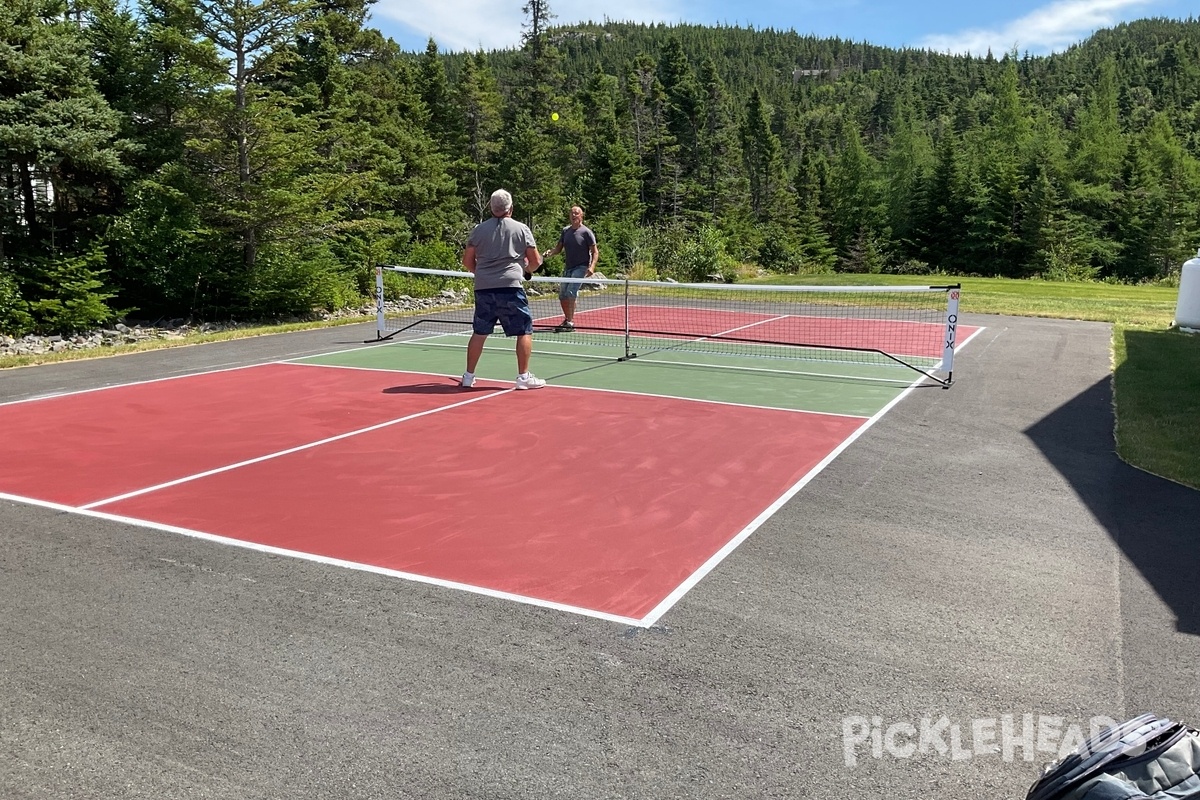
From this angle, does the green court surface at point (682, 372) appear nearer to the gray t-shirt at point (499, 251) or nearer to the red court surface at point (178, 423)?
the red court surface at point (178, 423)

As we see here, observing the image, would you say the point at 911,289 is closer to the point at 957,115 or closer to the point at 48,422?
the point at 48,422

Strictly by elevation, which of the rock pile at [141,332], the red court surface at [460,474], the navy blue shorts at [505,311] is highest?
the navy blue shorts at [505,311]

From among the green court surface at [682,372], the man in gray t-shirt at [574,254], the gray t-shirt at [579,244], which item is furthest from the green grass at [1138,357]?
the gray t-shirt at [579,244]

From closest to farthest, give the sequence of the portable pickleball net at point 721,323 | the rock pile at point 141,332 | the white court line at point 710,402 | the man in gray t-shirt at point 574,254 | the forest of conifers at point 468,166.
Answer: the white court line at point 710,402
the portable pickleball net at point 721,323
the rock pile at point 141,332
the man in gray t-shirt at point 574,254
the forest of conifers at point 468,166

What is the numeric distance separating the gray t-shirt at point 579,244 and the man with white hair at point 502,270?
5.47 meters

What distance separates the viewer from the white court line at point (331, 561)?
4.18 m

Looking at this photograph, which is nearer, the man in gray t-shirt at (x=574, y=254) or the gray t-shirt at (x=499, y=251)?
the gray t-shirt at (x=499, y=251)

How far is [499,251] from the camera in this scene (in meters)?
9.40

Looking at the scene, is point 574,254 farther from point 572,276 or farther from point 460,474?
point 460,474

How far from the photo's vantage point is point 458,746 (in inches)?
120

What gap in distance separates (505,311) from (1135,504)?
6174mm

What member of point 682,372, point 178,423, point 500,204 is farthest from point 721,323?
point 178,423

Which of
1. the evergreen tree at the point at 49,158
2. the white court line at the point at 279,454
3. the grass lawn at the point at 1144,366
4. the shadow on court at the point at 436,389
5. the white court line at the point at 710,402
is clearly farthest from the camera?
the evergreen tree at the point at 49,158

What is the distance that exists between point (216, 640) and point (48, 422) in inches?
227
